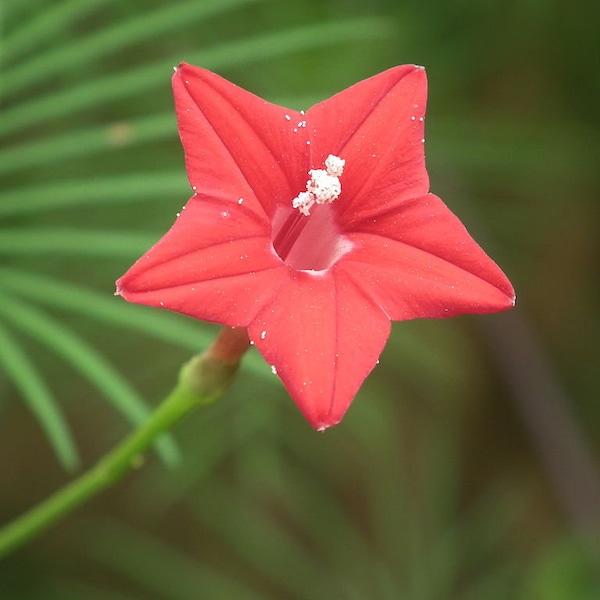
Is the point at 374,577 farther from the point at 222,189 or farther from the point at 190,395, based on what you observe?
the point at 222,189

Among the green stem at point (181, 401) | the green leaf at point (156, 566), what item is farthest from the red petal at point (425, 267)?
the green leaf at point (156, 566)

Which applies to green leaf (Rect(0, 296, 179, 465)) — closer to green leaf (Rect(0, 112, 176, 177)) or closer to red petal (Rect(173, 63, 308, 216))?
green leaf (Rect(0, 112, 176, 177))

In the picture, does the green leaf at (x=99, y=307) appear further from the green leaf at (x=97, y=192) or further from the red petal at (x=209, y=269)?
the red petal at (x=209, y=269)

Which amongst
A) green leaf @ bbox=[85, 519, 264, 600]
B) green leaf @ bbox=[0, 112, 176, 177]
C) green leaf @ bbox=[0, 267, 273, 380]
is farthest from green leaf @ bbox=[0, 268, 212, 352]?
green leaf @ bbox=[85, 519, 264, 600]

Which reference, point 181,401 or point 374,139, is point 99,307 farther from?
point 374,139

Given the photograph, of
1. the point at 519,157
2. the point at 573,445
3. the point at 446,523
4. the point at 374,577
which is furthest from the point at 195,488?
the point at 519,157

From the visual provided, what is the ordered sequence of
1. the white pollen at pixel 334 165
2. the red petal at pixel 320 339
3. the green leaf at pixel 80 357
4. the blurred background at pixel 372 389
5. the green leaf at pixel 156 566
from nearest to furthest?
1. the red petal at pixel 320 339
2. the white pollen at pixel 334 165
3. the green leaf at pixel 80 357
4. the blurred background at pixel 372 389
5. the green leaf at pixel 156 566

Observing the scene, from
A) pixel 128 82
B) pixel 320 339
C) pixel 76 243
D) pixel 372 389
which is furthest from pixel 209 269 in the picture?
pixel 372 389
